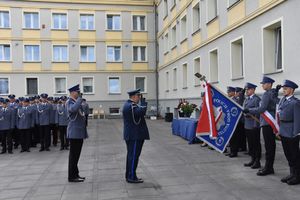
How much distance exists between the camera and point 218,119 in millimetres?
7848

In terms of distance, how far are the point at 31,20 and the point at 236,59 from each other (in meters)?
23.1

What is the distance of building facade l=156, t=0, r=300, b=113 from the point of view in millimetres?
11406

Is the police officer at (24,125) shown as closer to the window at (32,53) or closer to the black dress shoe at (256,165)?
the black dress shoe at (256,165)

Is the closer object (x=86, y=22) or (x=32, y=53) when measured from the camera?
(x=32, y=53)

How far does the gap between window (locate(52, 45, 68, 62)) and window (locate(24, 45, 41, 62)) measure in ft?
4.72

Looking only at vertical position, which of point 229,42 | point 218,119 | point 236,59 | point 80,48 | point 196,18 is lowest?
point 218,119

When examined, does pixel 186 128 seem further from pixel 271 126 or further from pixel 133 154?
pixel 133 154

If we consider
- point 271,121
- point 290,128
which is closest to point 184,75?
point 271,121

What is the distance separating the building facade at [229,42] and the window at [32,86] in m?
12.9

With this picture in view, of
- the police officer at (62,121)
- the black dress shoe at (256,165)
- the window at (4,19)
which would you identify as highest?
the window at (4,19)

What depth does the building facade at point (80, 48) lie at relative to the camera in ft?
105

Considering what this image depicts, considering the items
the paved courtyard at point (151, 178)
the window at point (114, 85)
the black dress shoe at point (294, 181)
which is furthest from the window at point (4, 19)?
the black dress shoe at point (294, 181)

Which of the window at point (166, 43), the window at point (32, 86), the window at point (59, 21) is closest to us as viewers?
the window at point (166, 43)

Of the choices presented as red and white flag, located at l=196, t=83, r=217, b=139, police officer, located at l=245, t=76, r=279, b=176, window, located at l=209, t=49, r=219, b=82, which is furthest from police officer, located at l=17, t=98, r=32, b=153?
window, located at l=209, t=49, r=219, b=82
